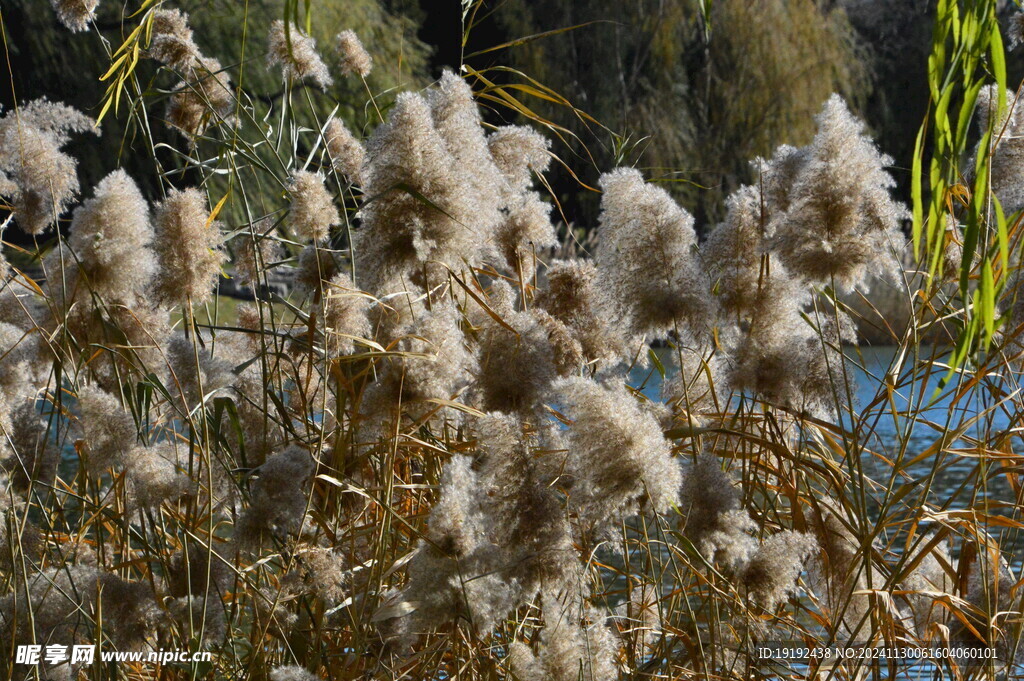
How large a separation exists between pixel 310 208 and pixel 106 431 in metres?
0.37

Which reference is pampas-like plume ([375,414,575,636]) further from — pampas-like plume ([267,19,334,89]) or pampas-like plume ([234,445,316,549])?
pampas-like plume ([267,19,334,89])

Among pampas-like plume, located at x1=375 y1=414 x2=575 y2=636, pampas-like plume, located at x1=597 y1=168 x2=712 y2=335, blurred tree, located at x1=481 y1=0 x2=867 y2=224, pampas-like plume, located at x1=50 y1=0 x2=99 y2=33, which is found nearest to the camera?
pampas-like plume, located at x1=375 y1=414 x2=575 y2=636

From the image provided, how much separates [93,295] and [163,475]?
260 mm

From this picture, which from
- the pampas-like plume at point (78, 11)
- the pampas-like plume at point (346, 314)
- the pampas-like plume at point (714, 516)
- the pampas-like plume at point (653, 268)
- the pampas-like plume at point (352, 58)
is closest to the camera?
the pampas-like plume at point (714, 516)

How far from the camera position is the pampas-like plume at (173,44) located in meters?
1.45

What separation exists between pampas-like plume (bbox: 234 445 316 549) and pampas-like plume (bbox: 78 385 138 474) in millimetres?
158

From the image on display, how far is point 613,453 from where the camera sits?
3.05 ft

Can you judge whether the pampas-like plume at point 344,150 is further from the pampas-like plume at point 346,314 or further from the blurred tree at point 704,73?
the blurred tree at point 704,73

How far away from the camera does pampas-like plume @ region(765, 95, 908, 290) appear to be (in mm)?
1116

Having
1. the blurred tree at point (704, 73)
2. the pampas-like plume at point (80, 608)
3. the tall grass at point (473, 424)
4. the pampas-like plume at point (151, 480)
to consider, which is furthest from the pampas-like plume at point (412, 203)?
the blurred tree at point (704, 73)

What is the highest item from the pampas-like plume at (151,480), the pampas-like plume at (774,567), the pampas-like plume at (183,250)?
the pampas-like plume at (183,250)

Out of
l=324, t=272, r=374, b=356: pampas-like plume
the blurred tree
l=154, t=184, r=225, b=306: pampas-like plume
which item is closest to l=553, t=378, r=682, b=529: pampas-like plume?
l=324, t=272, r=374, b=356: pampas-like plume

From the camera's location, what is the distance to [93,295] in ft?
3.93

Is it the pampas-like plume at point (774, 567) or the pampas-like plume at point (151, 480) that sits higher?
the pampas-like plume at point (151, 480)
